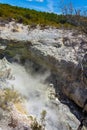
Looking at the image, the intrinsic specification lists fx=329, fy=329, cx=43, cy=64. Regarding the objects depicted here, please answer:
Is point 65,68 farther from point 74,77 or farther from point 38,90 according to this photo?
point 38,90

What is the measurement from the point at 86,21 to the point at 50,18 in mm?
10866

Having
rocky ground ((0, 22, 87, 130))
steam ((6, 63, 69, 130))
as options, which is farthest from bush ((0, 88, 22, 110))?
rocky ground ((0, 22, 87, 130))

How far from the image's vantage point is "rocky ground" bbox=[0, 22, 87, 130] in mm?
13820

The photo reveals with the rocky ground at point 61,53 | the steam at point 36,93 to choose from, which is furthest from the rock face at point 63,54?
the steam at point 36,93

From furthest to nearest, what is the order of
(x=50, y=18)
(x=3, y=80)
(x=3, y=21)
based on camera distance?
(x=50, y=18)
(x=3, y=21)
(x=3, y=80)

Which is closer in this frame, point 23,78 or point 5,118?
point 5,118

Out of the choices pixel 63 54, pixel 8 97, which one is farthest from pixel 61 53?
pixel 8 97

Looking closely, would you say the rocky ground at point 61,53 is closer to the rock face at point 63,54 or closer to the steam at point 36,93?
the rock face at point 63,54

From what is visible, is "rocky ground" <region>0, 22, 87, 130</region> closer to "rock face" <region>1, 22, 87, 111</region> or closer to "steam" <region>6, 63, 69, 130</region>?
"rock face" <region>1, 22, 87, 111</region>

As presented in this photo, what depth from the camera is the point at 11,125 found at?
11070 mm

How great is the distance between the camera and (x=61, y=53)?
14891 millimetres

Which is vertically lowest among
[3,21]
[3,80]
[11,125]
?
[11,125]

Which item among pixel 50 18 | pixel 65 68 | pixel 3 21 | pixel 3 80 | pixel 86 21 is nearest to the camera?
pixel 86 21

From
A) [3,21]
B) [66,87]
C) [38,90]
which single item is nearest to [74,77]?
[66,87]
